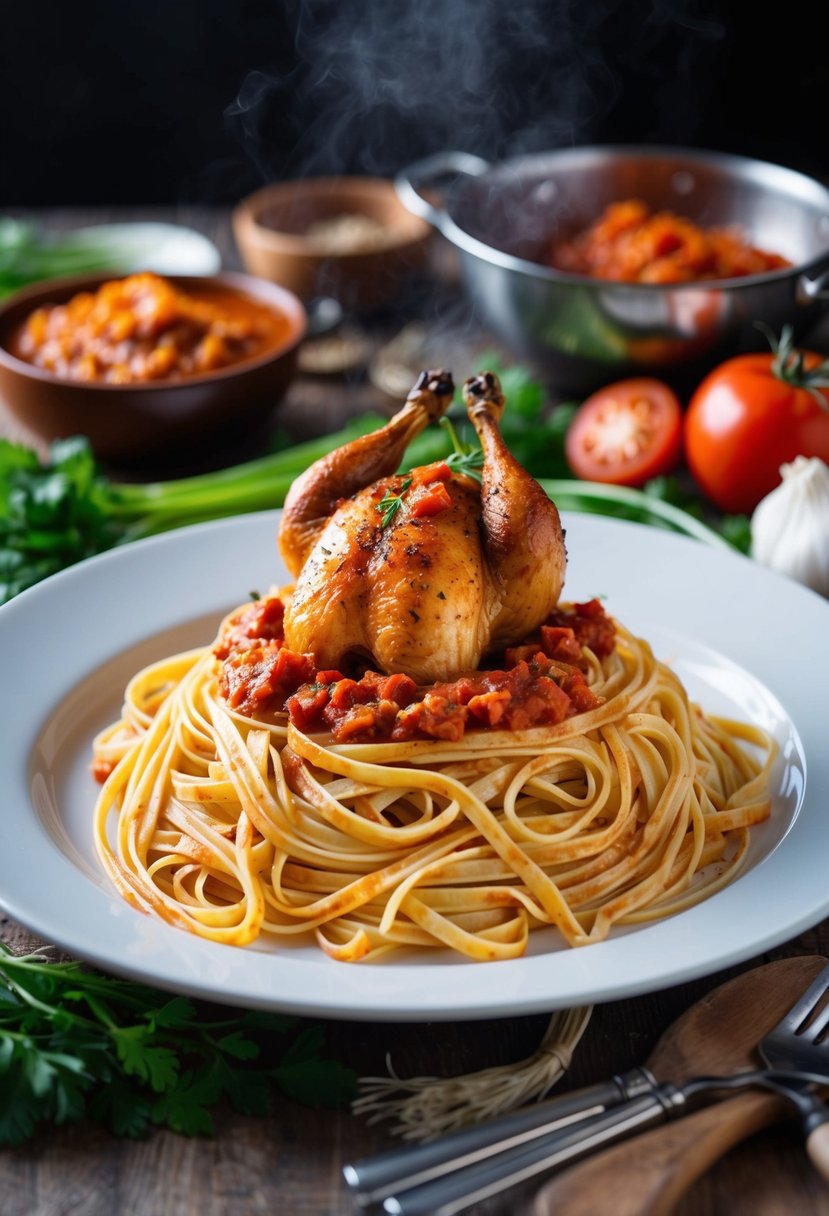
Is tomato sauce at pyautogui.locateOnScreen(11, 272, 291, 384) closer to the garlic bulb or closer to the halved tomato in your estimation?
the halved tomato

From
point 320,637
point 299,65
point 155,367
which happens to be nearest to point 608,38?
point 299,65

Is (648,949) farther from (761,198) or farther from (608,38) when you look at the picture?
(608,38)

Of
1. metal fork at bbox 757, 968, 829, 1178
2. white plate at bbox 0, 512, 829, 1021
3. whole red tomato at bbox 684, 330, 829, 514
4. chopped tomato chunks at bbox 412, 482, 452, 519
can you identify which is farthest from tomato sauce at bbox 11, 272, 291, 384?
metal fork at bbox 757, 968, 829, 1178

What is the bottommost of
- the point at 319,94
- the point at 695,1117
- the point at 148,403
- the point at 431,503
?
the point at 148,403

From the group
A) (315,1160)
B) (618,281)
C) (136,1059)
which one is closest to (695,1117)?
(315,1160)

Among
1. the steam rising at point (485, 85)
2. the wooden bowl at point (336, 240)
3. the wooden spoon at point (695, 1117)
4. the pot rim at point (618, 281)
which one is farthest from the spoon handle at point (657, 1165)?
the steam rising at point (485, 85)

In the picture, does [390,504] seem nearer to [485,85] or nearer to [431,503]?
[431,503]

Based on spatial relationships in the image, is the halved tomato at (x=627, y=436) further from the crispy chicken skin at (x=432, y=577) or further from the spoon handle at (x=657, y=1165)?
the spoon handle at (x=657, y=1165)
